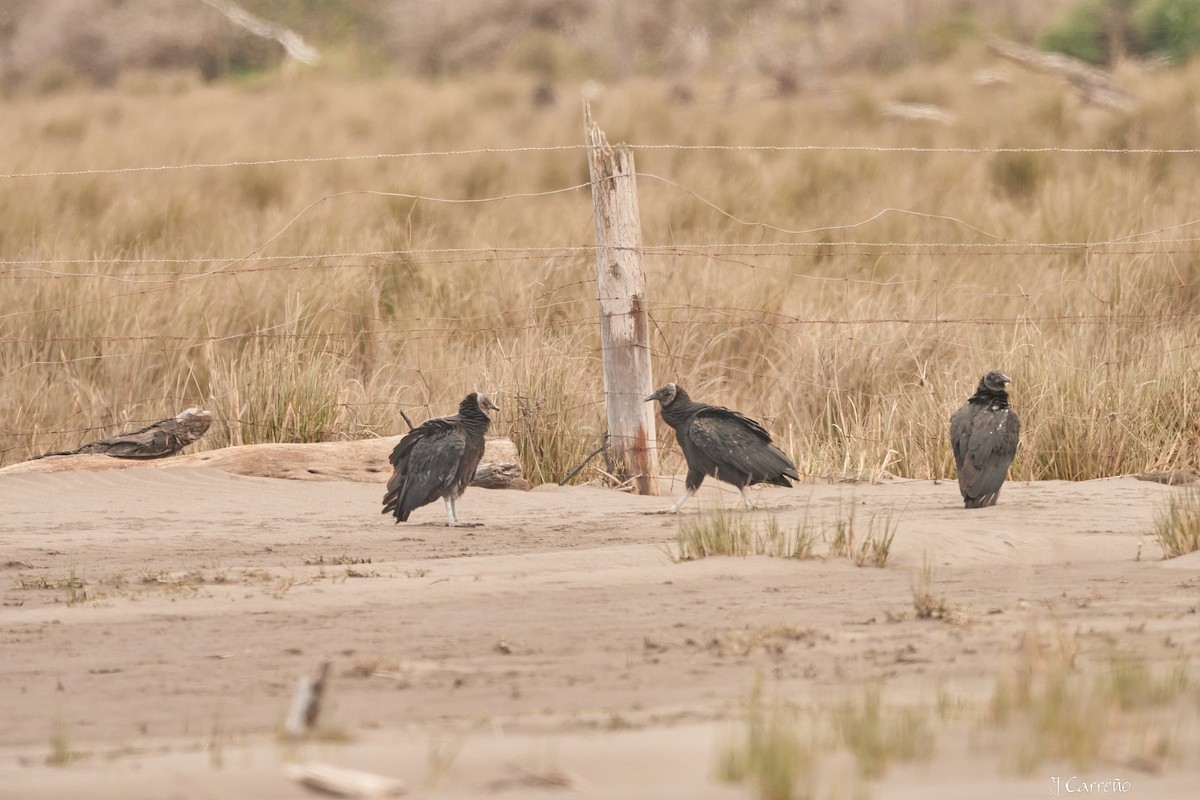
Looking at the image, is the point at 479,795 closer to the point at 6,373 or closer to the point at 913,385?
the point at 913,385

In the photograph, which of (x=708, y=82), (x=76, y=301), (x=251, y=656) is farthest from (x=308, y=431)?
(x=708, y=82)

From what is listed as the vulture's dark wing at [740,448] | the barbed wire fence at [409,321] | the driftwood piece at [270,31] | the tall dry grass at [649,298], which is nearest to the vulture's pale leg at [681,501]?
the vulture's dark wing at [740,448]

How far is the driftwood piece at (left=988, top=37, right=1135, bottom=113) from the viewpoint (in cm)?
2022

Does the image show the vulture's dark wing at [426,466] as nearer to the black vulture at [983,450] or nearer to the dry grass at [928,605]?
the black vulture at [983,450]

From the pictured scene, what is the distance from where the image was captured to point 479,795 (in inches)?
119

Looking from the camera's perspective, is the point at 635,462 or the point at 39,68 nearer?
the point at 635,462

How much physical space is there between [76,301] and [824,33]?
24616 millimetres

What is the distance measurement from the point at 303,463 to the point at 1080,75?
16.3 metres

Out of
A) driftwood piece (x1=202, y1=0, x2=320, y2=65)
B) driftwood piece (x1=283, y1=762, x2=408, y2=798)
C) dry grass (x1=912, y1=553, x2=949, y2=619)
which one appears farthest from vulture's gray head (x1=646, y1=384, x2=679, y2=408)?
driftwood piece (x1=202, y1=0, x2=320, y2=65)

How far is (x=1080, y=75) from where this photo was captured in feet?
70.6

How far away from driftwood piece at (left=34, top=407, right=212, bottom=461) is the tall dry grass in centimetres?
45

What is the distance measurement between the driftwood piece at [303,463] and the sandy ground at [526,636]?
373mm

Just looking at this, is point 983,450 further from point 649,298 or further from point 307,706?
point 307,706

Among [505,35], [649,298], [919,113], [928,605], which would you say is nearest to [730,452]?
[928,605]
